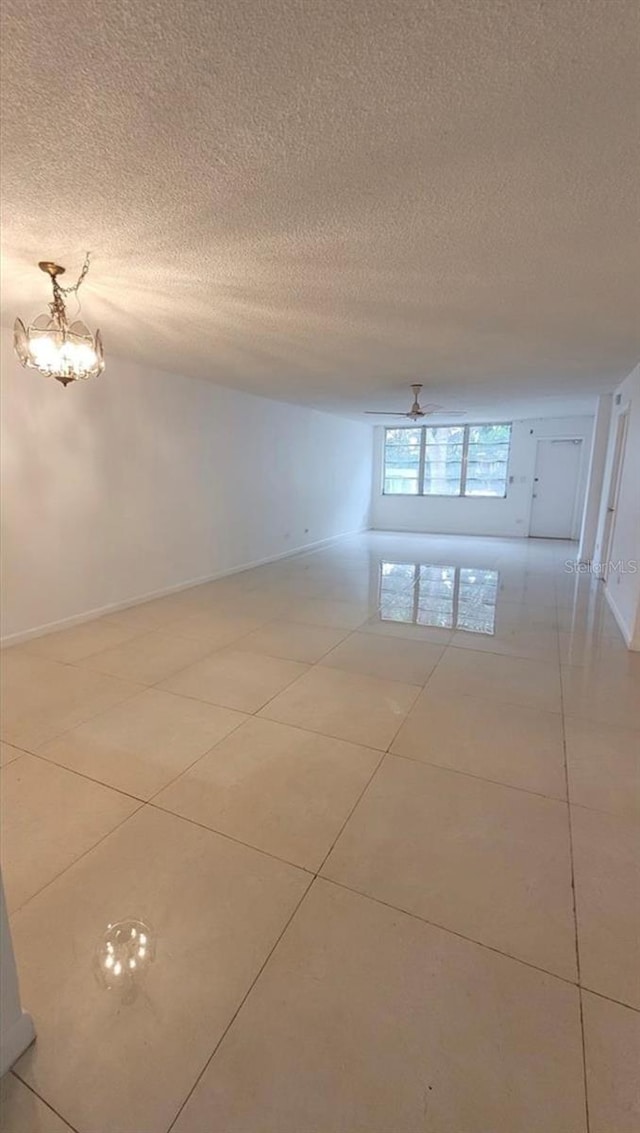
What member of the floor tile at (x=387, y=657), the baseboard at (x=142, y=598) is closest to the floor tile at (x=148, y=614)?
the baseboard at (x=142, y=598)

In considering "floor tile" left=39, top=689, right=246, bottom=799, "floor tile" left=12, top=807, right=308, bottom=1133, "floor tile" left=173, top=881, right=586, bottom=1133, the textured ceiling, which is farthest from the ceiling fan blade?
"floor tile" left=173, top=881, right=586, bottom=1133

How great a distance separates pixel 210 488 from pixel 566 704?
4277 mm

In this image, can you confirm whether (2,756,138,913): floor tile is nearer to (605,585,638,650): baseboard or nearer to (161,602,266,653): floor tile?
(161,602,266,653): floor tile

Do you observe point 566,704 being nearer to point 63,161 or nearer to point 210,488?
point 63,161

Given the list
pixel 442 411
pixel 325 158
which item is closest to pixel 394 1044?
pixel 325 158

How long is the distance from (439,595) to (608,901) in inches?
142

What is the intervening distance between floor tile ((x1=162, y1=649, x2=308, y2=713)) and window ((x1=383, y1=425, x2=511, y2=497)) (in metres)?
7.31

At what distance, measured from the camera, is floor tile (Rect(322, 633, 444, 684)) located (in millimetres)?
3123

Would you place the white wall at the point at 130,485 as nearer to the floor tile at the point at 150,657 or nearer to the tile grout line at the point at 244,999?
the floor tile at the point at 150,657

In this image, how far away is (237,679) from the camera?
9.97 ft

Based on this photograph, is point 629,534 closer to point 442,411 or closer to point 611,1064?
point 442,411

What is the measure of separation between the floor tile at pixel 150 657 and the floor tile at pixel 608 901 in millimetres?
2439

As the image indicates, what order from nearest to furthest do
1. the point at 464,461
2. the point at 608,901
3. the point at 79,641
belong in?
the point at 608,901 → the point at 79,641 → the point at 464,461

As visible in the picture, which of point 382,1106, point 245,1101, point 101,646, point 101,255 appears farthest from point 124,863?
point 101,255
